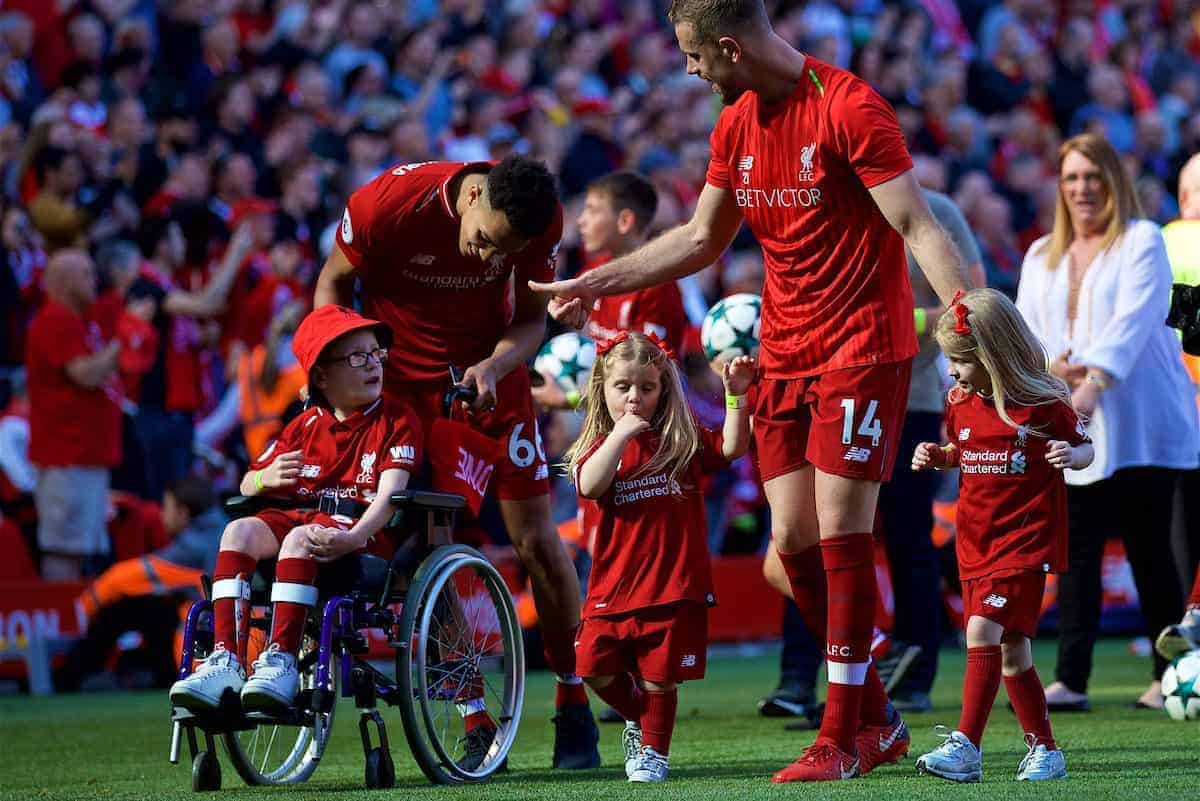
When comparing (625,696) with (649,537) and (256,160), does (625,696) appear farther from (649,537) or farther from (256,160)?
(256,160)

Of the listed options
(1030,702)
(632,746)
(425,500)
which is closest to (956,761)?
(1030,702)

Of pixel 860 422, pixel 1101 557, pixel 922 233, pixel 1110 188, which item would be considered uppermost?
pixel 1110 188

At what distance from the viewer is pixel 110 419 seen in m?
11.8

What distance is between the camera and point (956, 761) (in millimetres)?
5820

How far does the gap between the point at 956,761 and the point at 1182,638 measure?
2.08m

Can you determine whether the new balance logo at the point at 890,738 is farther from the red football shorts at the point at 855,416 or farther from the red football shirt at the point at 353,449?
the red football shirt at the point at 353,449

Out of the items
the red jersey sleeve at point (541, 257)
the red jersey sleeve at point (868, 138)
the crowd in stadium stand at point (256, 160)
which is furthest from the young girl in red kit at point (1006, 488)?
the crowd in stadium stand at point (256, 160)

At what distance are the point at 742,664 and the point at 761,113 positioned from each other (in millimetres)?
5925

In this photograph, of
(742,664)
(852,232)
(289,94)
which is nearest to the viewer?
(852,232)

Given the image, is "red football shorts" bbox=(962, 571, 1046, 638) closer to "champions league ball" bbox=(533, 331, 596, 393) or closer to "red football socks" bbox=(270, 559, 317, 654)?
"red football socks" bbox=(270, 559, 317, 654)

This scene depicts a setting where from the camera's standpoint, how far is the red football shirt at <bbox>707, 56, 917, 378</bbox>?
584 centimetres

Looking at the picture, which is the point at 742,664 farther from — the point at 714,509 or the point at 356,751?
the point at 356,751

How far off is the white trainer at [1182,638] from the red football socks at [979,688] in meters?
1.79

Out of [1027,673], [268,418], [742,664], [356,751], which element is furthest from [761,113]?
[268,418]
